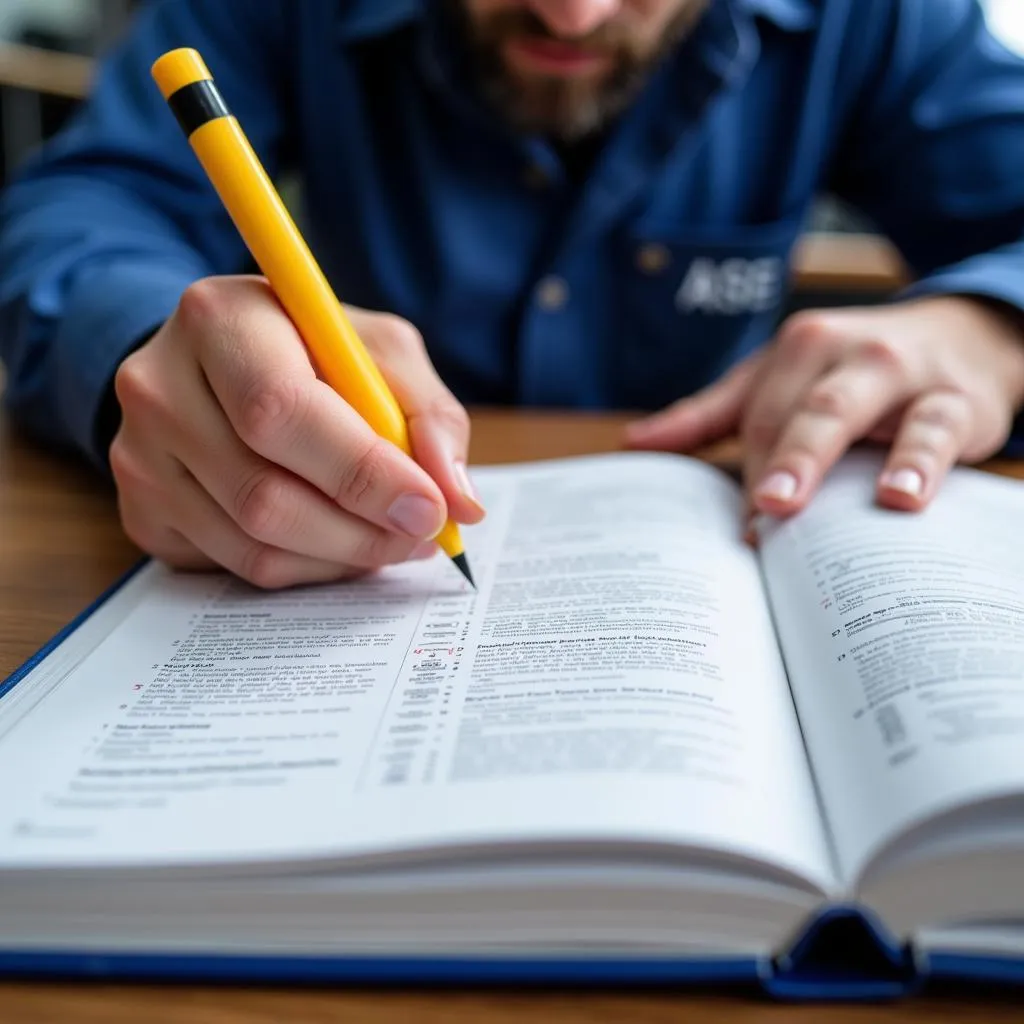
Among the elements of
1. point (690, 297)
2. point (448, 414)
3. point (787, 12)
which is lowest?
point (690, 297)

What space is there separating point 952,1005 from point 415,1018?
0.14 m

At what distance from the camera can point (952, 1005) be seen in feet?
0.83

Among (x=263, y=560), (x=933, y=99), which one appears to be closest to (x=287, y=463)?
(x=263, y=560)

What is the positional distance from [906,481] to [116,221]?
21.8 inches

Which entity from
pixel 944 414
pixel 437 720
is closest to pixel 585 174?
pixel 944 414

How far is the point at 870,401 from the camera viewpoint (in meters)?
0.53

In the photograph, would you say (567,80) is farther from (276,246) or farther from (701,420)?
(276,246)

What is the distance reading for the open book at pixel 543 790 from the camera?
259 mm

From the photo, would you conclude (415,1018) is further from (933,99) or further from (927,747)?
(933,99)

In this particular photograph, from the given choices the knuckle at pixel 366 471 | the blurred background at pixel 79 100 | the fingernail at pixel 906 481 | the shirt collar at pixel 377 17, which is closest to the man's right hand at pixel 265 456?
the knuckle at pixel 366 471

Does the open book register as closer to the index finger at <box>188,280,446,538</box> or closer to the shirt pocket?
the index finger at <box>188,280,446,538</box>

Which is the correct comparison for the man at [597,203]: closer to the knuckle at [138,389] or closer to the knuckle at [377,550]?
the knuckle at [138,389]

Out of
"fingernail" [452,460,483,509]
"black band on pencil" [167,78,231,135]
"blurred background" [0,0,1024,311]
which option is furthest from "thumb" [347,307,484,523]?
"blurred background" [0,0,1024,311]

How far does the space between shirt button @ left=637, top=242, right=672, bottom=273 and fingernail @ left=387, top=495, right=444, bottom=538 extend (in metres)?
0.54
